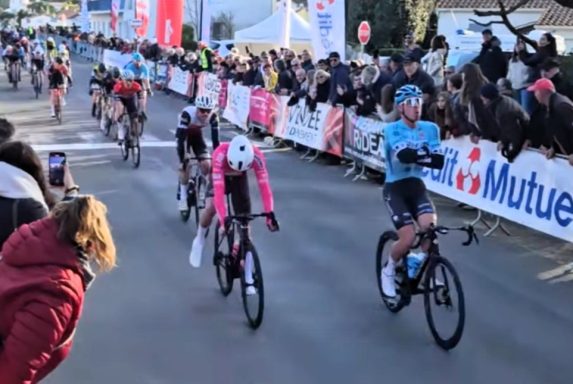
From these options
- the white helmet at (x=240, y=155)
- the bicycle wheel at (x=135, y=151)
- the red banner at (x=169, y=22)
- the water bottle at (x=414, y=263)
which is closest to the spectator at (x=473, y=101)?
Answer: the water bottle at (x=414, y=263)

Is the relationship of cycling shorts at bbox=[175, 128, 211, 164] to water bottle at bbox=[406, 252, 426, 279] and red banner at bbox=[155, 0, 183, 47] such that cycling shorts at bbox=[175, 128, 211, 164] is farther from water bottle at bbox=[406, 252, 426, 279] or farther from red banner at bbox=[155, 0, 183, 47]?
red banner at bbox=[155, 0, 183, 47]

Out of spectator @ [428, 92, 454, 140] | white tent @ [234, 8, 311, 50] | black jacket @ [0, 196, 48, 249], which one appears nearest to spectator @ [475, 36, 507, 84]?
spectator @ [428, 92, 454, 140]

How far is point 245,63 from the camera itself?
26.0 metres

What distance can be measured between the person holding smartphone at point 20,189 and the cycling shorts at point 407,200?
3.17m

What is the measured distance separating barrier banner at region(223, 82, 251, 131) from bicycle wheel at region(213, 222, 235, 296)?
15.0 metres

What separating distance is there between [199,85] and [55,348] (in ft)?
87.7

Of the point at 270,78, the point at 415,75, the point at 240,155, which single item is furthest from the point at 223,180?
the point at 270,78

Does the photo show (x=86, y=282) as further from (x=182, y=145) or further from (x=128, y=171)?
(x=128, y=171)

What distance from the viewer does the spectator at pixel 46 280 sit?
13.4ft

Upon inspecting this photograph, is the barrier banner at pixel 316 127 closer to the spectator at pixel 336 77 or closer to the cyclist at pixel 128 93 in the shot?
the spectator at pixel 336 77

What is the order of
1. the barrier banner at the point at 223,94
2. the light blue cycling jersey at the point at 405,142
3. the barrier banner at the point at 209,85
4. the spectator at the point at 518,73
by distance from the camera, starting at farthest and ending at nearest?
the barrier banner at the point at 209,85, the barrier banner at the point at 223,94, the spectator at the point at 518,73, the light blue cycling jersey at the point at 405,142

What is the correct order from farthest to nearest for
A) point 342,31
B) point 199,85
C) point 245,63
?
point 199,85 < point 245,63 < point 342,31

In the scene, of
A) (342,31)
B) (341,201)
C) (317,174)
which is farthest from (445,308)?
(342,31)

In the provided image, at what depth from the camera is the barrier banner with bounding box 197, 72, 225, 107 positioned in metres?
27.7
